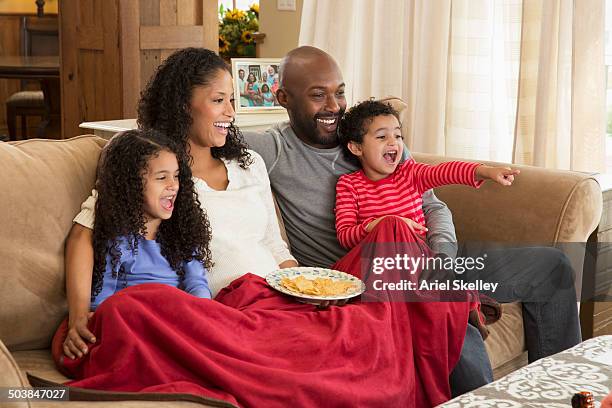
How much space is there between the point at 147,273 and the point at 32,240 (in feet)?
0.88

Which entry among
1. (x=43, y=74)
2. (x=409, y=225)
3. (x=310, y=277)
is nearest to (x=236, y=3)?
(x=43, y=74)

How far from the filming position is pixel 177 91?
2209mm

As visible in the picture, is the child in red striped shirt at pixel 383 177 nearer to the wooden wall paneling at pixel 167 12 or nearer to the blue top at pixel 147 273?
the blue top at pixel 147 273

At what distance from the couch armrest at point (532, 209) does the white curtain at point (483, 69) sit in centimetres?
74

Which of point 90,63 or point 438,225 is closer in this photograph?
point 438,225

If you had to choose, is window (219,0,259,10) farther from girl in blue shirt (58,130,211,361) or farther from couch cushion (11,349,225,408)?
couch cushion (11,349,225,408)

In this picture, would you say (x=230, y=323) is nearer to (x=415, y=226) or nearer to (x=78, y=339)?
(x=78, y=339)

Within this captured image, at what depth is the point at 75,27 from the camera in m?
4.43

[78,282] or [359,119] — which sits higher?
[359,119]

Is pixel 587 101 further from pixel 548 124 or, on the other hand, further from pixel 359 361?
pixel 359 361

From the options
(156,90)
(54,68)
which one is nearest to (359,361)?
(156,90)

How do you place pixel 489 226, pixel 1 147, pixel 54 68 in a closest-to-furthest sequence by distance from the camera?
pixel 1 147 → pixel 489 226 → pixel 54 68

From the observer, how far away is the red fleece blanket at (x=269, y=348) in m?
1.66

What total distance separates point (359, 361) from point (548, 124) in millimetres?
1788
